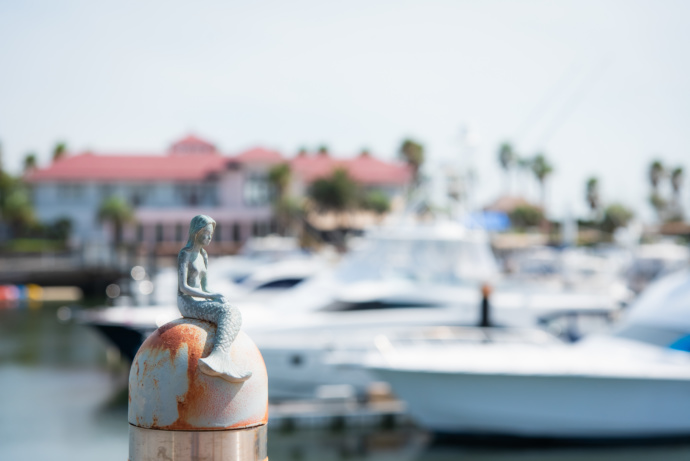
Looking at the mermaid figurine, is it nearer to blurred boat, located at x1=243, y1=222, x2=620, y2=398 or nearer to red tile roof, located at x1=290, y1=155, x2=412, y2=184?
blurred boat, located at x1=243, y1=222, x2=620, y2=398

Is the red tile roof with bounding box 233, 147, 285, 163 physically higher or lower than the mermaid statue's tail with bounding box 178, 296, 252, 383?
higher

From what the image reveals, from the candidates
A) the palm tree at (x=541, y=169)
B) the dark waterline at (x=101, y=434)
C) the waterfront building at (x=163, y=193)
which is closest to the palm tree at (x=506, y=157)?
the palm tree at (x=541, y=169)

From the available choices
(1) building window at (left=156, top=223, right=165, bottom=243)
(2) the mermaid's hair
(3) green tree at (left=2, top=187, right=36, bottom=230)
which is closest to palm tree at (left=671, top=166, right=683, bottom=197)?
(1) building window at (left=156, top=223, right=165, bottom=243)

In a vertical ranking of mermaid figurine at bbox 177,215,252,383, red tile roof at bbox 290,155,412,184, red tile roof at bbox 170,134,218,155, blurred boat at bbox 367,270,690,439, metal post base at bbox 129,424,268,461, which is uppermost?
red tile roof at bbox 170,134,218,155

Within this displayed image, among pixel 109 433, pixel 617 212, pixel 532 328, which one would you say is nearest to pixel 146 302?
pixel 109 433

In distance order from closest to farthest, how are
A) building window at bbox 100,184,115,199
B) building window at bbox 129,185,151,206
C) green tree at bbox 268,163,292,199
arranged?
green tree at bbox 268,163,292,199 < building window at bbox 100,184,115,199 < building window at bbox 129,185,151,206

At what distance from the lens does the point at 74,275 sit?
170 ft

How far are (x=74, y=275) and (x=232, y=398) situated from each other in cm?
5131

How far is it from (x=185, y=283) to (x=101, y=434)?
1368 centimetres

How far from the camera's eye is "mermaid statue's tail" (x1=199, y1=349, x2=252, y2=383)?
3559 millimetres

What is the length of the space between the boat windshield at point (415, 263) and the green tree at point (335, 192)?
42.0 metres

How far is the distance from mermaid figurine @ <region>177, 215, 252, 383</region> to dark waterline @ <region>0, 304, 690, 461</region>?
10.6 meters

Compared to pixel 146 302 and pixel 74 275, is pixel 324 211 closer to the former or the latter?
pixel 74 275

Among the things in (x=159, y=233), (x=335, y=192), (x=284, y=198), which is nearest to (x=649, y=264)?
(x=335, y=192)
